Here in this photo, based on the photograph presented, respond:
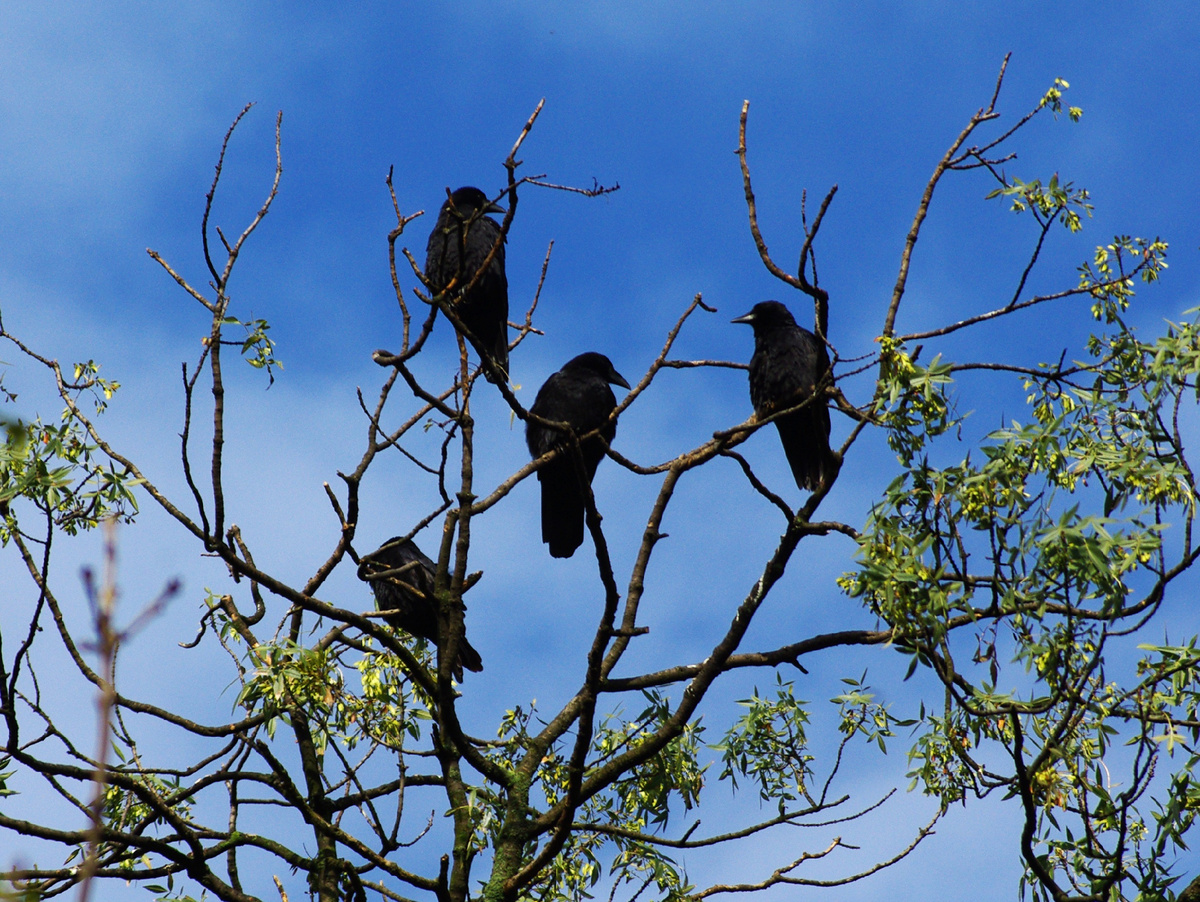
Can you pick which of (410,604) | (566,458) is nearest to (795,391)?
(566,458)

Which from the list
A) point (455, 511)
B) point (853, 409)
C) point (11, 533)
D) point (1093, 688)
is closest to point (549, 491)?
point (455, 511)

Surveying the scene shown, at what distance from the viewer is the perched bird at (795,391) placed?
6375mm

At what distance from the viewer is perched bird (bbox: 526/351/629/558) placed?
6.56 metres

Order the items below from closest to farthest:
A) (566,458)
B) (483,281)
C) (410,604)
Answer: (566,458), (410,604), (483,281)

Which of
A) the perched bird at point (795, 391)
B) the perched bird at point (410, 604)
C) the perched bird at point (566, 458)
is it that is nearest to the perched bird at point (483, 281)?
the perched bird at point (566, 458)

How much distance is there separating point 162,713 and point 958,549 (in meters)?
3.42

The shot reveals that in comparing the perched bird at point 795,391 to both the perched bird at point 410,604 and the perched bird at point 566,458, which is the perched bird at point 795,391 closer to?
the perched bird at point 566,458

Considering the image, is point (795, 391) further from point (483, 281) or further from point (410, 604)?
point (410, 604)

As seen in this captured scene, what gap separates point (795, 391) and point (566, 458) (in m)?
1.42

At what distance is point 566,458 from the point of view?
6.33m

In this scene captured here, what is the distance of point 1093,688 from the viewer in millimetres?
3932

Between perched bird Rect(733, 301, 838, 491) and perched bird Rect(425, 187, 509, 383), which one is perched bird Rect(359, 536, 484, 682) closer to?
perched bird Rect(425, 187, 509, 383)

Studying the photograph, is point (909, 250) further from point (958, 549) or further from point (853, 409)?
point (958, 549)

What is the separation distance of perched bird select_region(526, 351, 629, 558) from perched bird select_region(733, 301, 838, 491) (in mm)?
962
